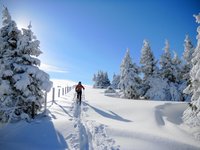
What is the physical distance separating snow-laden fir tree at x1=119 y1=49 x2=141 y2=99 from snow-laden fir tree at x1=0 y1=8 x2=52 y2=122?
2129 centimetres

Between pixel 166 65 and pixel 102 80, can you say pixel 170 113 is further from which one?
pixel 102 80

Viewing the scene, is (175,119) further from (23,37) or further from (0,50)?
(0,50)

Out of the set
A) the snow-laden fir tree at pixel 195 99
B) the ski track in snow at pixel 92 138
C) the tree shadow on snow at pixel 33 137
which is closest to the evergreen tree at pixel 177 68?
the snow-laden fir tree at pixel 195 99

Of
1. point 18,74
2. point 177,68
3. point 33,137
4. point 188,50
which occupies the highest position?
point 188,50

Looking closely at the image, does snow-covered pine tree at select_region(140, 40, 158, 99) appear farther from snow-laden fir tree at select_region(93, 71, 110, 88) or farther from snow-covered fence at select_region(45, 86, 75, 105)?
snow-laden fir tree at select_region(93, 71, 110, 88)

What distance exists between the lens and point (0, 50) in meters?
10.6

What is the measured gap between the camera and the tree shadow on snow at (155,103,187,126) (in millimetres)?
11530

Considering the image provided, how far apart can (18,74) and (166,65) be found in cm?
2554

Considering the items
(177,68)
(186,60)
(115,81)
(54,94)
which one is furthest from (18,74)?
(115,81)

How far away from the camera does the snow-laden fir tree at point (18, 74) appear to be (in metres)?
9.91

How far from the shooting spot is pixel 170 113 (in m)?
12.9

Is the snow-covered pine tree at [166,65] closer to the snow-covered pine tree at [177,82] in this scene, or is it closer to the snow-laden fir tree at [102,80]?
the snow-covered pine tree at [177,82]

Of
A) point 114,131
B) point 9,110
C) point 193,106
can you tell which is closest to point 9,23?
point 9,110

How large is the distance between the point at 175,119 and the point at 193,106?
108 inches
